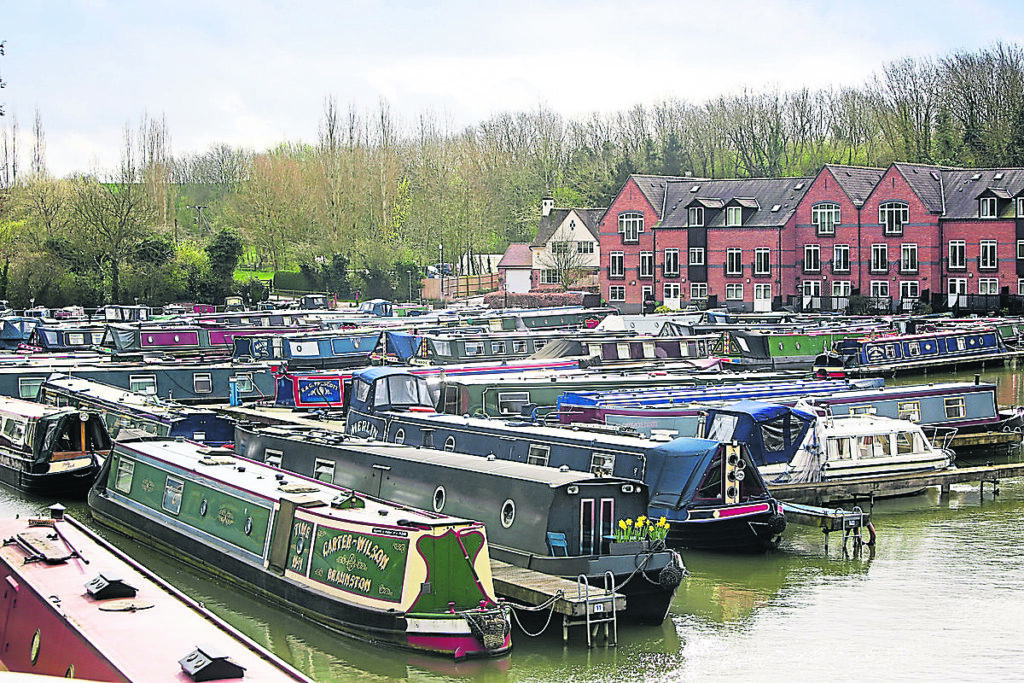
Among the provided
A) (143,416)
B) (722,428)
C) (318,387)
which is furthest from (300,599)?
(318,387)

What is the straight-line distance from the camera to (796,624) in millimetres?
18312

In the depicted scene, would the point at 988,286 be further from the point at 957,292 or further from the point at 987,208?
the point at 987,208

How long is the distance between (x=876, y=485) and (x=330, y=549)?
1320 centimetres

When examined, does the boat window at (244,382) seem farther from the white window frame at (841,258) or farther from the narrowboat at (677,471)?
the white window frame at (841,258)

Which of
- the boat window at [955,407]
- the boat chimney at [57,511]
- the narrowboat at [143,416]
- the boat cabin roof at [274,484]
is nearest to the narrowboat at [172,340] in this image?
the narrowboat at [143,416]

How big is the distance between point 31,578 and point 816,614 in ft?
36.0

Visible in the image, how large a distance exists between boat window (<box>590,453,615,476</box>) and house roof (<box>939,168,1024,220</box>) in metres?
51.8

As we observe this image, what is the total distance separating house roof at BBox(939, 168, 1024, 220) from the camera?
6688 cm

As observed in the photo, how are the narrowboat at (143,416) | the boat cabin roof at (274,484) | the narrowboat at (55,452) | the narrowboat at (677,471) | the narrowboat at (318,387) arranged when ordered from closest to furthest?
the boat cabin roof at (274,484), the narrowboat at (677,471), the narrowboat at (55,452), the narrowboat at (143,416), the narrowboat at (318,387)

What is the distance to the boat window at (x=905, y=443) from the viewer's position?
87.1 ft

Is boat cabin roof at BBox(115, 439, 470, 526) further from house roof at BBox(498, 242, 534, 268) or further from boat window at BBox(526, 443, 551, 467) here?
house roof at BBox(498, 242, 534, 268)

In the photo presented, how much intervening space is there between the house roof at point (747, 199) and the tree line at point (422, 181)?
16712 millimetres

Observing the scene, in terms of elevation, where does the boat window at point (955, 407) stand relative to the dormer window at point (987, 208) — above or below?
below

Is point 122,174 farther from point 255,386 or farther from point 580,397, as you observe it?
point 580,397
